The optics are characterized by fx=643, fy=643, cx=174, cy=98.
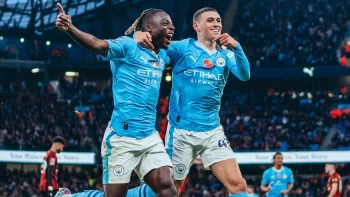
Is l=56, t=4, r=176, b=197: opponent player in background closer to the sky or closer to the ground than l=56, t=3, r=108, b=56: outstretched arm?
closer to the ground

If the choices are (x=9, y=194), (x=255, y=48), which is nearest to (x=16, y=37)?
(x=9, y=194)

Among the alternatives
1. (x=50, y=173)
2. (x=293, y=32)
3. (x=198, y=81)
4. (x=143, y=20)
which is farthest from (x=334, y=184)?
(x=293, y=32)

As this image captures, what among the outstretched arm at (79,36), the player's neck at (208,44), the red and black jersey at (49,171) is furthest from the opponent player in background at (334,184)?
the outstretched arm at (79,36)

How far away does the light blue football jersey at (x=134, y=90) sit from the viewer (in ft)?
20.0

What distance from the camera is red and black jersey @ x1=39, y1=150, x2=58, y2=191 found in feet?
44.8

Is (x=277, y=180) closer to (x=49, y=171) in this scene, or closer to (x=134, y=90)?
(x=49, y=171)

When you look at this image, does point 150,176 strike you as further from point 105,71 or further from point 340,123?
point 105,71

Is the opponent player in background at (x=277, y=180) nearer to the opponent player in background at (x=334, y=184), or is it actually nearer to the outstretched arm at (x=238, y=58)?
the opponent player in background at (x=334, y=184)

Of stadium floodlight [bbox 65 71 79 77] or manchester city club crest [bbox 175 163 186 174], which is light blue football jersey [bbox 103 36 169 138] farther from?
stadium floodlight [bbox 65 71 79 77]

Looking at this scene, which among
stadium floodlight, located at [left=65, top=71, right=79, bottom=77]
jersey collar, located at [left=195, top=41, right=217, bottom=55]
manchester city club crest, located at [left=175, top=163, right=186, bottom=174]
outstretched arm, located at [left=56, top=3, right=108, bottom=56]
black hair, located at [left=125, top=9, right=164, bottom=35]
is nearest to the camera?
outstretched arm, located at [left=56, top=3, right=108, bottom=56]

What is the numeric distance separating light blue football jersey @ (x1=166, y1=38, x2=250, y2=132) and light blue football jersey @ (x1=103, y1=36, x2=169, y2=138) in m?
0.97

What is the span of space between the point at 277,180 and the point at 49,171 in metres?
4.86

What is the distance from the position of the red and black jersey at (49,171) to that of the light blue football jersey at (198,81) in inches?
275

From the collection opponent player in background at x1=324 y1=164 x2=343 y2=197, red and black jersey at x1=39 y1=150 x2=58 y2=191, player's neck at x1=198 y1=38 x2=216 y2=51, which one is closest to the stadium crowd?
opponent player in background at x1=324 y1=164 x2=343 y2=197
